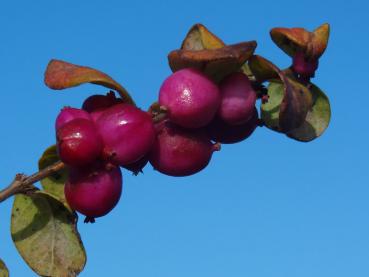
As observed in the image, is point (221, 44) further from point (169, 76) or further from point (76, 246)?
point (76, 246)

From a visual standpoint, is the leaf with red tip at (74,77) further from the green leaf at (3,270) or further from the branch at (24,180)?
the green leaf at (3,270)

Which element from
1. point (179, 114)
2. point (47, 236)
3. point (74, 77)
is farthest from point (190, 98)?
point (47, 236)

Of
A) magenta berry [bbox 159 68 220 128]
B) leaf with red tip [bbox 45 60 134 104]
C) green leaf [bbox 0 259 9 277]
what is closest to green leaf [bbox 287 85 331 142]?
magenta berry [bbox 159 68 220 128]

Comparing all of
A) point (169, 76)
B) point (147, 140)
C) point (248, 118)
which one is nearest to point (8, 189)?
point (147, 140)

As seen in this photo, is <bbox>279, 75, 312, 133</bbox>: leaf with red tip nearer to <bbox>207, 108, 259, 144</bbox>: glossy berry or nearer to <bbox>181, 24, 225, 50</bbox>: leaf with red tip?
<bbox>207, 108, 259, 144</bbox>: glossy berry

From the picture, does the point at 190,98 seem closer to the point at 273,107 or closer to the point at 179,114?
the point at 179,114

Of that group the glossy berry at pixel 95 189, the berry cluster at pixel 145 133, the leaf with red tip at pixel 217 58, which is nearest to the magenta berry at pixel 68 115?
the berry cluster at pixel 145 133
